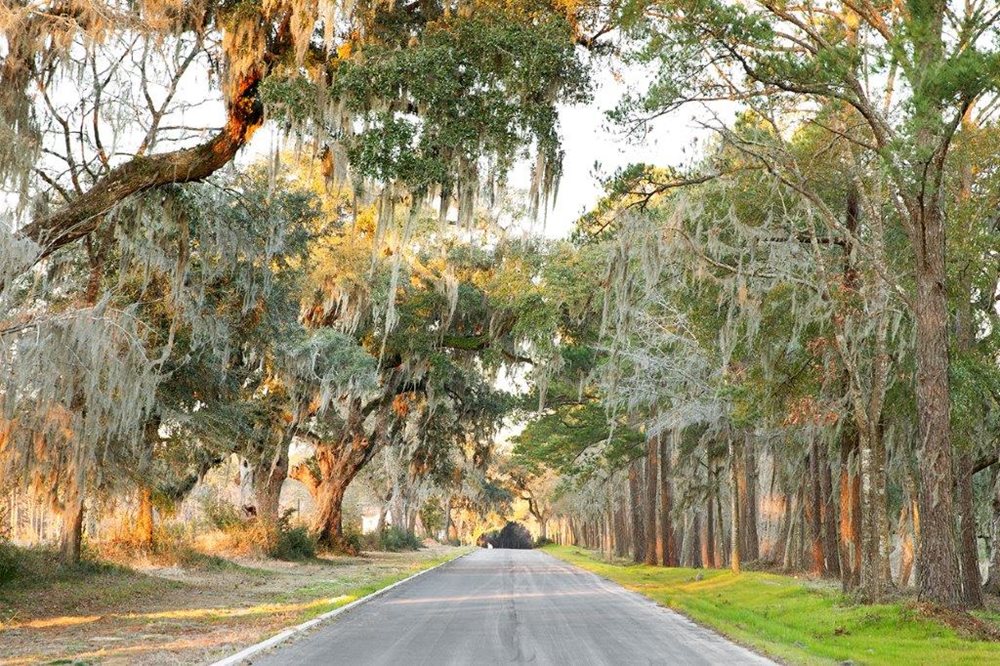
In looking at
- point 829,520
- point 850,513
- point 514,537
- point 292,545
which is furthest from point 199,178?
point 514,537

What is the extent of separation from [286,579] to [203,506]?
9734 mm

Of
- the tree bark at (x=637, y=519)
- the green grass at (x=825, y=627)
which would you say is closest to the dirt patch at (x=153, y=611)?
the green grass at (x=825, y=627)

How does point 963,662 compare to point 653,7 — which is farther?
point 653,7

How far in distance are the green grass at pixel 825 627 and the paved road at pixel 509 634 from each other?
544mm

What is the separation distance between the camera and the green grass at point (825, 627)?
10398mm

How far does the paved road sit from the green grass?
54 centimetres

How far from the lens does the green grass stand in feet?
34.1

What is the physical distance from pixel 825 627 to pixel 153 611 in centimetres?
947

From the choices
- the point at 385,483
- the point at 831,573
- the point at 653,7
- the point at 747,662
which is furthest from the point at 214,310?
the point at 385,483

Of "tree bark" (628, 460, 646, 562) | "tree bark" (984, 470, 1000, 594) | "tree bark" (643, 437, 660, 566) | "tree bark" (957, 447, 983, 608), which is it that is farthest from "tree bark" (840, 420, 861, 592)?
"tree bark" (628, 460, 646, 562)

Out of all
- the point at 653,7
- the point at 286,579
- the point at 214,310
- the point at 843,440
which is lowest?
the point at 286,579

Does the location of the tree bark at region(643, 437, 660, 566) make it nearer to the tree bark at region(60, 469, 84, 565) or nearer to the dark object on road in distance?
the tree bark at region(60, 469, 84, 565)

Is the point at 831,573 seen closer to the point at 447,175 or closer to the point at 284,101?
the point at 447,175

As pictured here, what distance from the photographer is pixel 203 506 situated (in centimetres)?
3180
